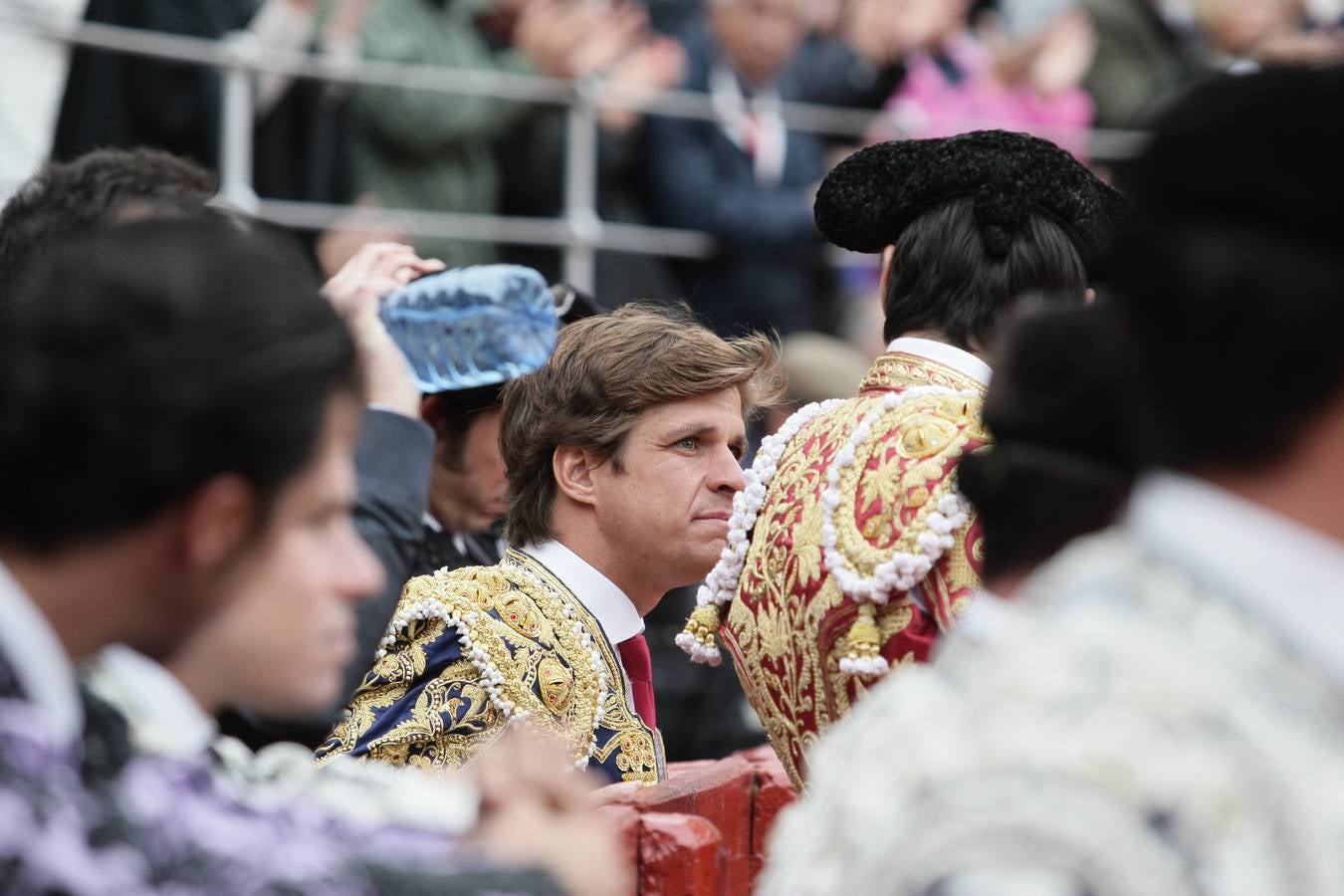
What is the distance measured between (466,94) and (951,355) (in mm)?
3809

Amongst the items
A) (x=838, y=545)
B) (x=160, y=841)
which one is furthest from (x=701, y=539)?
(x=160, y=841)

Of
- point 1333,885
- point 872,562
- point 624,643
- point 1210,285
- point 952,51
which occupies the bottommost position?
point 624,643

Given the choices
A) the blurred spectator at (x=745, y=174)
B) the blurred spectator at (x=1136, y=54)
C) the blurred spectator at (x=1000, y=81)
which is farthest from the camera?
the blurred spectator at (x=1136, y=54)

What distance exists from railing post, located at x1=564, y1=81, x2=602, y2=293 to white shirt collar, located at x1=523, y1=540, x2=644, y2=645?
3285 millimetres

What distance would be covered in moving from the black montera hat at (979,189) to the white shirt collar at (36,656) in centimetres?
189

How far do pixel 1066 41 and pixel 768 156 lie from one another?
1768mm

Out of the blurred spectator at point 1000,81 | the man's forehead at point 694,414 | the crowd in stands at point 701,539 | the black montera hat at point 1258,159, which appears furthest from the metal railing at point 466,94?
the black montera hat at point 1258,159

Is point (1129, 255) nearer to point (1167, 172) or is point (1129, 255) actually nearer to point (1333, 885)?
point (1167, 172)

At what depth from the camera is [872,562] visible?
2.84 m

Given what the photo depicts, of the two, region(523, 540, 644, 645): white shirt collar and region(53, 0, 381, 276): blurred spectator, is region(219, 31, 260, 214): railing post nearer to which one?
region(53, 0, 381, 276): blurred spectator

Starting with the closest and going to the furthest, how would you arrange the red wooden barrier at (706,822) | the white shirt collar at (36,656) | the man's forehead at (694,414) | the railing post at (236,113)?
1. the white shirt collar at (36,656)
2. the red wooden barrier at (706,822)
3. the man's forehead at (694,414)
4. the railing post at (236,113)

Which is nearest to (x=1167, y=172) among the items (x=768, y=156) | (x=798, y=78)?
(x=768, y=156)

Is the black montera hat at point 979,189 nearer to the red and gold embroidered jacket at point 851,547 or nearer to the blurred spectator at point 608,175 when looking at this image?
the red and gold embroidered jacket at point 851,547

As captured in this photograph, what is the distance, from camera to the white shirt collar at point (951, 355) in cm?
305
